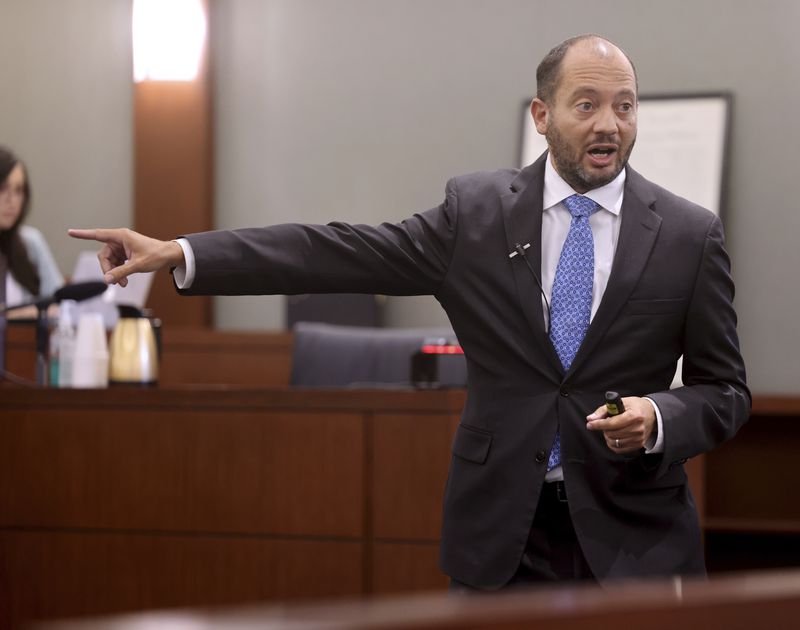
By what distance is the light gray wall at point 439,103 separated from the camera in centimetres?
539

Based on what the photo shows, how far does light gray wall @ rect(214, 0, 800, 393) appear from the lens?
5387 millimetres

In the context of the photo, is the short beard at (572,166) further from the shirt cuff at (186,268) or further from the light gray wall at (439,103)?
the light gray wall at (439,103)

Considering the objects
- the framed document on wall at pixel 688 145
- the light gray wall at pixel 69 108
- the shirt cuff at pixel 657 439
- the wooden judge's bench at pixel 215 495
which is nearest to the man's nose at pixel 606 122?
the shirt cuff at pixel 657 439

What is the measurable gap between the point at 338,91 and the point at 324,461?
3172 mm

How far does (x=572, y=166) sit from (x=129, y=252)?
2.40 ft

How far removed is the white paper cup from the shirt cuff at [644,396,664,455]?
2170 mm

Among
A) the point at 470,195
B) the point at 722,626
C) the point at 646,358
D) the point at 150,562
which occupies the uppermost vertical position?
the point at 470,195

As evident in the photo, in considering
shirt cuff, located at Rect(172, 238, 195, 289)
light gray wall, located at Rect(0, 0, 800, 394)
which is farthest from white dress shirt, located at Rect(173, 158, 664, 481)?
light gray wall, located at Rect(0, 0, 800, 394)

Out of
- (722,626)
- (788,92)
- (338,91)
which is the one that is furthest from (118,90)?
(722,626)

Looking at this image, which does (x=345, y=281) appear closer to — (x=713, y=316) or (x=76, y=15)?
(x=713, y=316)

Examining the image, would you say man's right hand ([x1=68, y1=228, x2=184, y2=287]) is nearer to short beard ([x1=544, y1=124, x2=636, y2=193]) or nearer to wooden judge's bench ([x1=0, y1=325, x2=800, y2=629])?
short beard ([x1=544, y1=124, x2=636, y2=193])

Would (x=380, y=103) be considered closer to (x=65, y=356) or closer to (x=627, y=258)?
(x=65, y=356)

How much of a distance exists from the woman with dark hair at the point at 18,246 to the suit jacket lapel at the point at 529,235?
2822 mm

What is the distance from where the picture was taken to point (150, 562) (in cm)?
323
